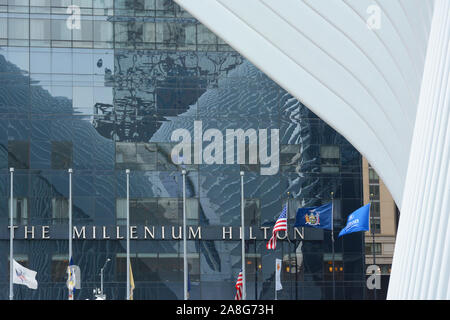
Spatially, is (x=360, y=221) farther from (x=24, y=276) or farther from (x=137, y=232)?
(x=137, y=232)

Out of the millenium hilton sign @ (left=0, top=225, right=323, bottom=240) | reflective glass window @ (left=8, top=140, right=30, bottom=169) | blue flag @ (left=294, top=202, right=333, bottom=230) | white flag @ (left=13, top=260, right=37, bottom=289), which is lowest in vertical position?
white flag @ (left=13, top=260, right=37, bottom=289)

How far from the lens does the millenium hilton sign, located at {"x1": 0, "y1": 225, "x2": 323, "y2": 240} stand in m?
48.6

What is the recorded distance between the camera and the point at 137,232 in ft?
162

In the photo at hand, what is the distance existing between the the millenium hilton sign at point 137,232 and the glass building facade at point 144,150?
0.08 meters

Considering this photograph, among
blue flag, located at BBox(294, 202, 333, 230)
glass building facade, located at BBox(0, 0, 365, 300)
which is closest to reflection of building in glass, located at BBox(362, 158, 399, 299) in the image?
glass building facade, located at BBox(0, 0, 365, 300)

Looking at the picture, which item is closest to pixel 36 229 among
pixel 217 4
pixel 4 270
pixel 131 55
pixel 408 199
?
pixel 4 270

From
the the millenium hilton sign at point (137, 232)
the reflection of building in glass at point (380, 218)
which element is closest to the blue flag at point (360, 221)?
the the millenium hilton sign at point (137, 232)

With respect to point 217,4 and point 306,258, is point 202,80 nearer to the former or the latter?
point 306,258

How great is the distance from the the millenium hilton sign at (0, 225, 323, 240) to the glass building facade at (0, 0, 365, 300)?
0.25 ft

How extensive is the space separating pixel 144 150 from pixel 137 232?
4.54 m

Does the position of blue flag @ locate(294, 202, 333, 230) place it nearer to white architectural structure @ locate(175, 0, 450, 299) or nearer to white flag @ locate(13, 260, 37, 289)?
white flag @ locate(13, 260, 37, 289)

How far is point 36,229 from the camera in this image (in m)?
48.6

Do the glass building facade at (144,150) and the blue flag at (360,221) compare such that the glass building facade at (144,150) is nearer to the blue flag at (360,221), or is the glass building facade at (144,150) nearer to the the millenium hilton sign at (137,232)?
the the millenium hilton sign at (137,232)
